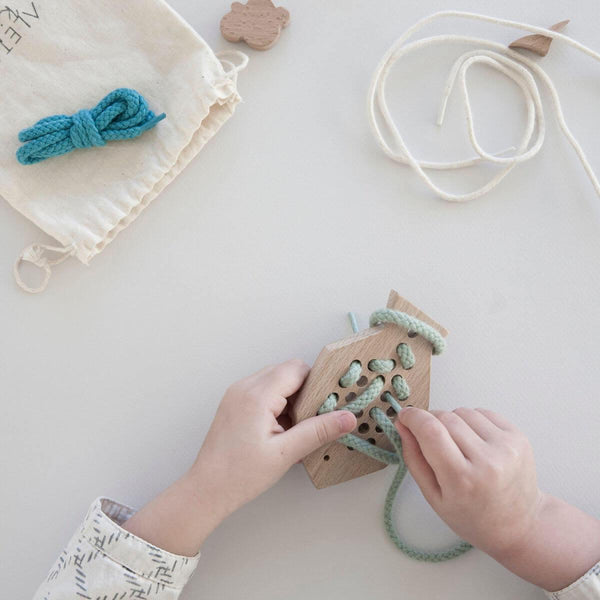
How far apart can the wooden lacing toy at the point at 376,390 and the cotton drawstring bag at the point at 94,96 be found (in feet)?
1.15

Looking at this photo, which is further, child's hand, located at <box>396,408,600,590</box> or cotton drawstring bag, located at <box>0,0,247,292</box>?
cotton drawstring bag, located at <box>0,0,247,292</box>

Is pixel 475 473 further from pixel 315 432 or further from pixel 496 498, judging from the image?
pixel 315 432

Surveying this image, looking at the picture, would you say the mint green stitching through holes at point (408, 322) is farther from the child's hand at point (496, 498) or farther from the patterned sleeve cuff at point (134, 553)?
the patterned sleeve cuff at point (134, 553)

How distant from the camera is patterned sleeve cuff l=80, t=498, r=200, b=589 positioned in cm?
69

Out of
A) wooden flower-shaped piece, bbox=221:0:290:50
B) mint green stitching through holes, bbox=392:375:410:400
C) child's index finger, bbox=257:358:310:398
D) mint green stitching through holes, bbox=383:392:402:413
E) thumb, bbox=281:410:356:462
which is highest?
wooden flower-shaped piece, bbox=221:0:290:50

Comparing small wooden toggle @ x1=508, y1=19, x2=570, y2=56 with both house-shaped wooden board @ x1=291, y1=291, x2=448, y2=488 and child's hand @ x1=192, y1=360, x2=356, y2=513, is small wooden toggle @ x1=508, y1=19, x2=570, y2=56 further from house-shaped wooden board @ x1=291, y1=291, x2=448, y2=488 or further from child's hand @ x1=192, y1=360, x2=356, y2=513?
child's hand @ x1=192, y1=360, x2=356, y2=513

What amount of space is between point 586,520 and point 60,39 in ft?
2.97

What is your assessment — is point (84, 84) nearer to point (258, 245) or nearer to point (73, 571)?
point (258, 245)

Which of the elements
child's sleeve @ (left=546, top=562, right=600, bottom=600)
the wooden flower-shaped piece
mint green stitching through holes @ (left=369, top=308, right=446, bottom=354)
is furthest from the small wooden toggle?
child's sleeve @ (left=546, top=562, right=600, bottom=600)

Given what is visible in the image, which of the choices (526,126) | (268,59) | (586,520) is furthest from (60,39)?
(586,520)

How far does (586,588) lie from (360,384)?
0.33 meters

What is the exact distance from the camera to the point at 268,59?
2.92ft

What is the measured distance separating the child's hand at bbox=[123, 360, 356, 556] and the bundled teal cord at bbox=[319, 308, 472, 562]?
3cm

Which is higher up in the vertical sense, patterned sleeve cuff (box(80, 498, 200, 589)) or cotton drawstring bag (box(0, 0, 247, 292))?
cotton drawstring bag (box(0, 0, 247, 292))
